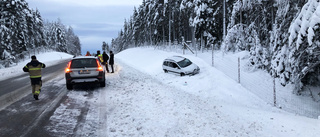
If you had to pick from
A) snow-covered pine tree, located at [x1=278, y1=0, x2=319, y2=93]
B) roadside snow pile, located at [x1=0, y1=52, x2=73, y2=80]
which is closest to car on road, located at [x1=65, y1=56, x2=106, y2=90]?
snow-covered pine tree, located at [x1=278, y1=0, x2=319, y2=93]

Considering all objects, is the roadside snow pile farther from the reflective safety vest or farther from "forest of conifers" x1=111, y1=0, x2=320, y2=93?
"forest of conifers" x1=111, y1=0, x2=320, y2=93

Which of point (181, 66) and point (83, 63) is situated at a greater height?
point (83, 63)

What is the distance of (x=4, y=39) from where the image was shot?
2834cm

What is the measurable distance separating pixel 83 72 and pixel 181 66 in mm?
7281

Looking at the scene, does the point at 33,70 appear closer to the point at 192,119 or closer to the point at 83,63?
the point at 83,63

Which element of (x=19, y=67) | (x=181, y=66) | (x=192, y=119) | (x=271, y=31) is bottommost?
(x=192, y=119)

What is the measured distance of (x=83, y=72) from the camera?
1016 cm

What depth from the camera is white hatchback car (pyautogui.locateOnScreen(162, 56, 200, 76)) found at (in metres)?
14.6

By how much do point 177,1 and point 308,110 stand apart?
31943mm

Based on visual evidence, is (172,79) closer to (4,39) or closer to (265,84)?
(265,84)

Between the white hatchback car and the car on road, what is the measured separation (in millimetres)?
6231

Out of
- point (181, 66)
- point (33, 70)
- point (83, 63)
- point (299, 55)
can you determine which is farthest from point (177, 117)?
point (181, 66)

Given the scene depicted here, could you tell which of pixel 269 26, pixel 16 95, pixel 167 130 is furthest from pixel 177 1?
pixel 167 130

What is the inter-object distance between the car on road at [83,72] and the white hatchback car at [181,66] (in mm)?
6231
